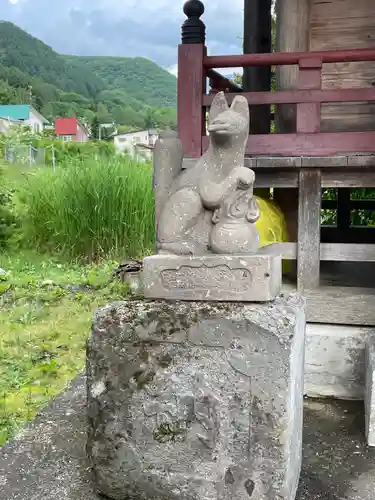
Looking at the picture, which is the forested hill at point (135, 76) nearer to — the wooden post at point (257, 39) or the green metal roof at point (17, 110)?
the green metal roof at point (17, 110)

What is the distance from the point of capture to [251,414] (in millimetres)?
2084

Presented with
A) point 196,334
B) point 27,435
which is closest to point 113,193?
point 27,435

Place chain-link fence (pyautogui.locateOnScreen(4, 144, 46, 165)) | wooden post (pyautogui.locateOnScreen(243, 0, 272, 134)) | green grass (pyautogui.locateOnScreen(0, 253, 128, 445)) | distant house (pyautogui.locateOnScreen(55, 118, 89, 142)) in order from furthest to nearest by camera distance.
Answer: distant house (pyautogui.locateOnScreen(55, 118, 89, 142)), chain-link fence (pyautogui.locateOnScreen(4, 144, 46, 165)), wooden post (pyautogui.locateOnScreen(243, 0, 272, 134)), green grass (pyautogui.locateOnScreen(0, 253, 128, 445))

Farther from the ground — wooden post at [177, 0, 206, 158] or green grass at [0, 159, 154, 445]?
wooden post at [177, 0, 206, 158]

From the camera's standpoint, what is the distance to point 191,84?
3656mm

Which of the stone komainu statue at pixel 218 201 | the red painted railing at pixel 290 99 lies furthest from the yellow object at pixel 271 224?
the stone komainu statue at pixel 218 201

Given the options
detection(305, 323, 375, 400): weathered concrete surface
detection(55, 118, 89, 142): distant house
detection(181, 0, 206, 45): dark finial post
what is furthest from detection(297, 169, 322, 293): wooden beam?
detection(55, 118, 89, 142): distant house

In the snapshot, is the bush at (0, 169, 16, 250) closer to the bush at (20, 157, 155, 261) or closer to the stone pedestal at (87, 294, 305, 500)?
the bush at (20, 157, 155, 261)

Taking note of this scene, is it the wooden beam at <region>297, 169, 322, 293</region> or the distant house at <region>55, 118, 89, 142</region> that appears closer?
the wooden beam at <region>297, 169, 322, 293</region>

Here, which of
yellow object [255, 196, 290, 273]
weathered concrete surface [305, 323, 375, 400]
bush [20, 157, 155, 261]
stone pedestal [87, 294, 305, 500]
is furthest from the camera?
bush [20, 157, 155, 261]

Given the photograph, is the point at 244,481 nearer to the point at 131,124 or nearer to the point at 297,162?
the point at 297,162

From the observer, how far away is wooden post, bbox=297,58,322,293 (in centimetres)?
350

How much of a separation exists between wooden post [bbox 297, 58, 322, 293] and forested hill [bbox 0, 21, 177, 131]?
126ft

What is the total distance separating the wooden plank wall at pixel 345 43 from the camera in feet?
13.4
